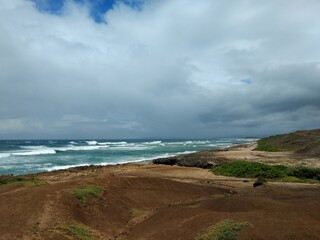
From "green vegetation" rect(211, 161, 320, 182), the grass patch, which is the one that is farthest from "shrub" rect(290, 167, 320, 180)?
the grass patch

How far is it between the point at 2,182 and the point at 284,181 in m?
18.0

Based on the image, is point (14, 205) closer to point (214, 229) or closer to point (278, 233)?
point (214, 229)

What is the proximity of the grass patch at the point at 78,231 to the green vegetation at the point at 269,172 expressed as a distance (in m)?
17.5

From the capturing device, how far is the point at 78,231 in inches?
455

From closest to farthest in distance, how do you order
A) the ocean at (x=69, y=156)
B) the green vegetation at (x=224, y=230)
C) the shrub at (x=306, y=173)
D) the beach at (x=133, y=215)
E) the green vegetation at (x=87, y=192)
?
1. the green vegetation at (x=224, y=230)
2. the beach at (x=133, y=215)
3. the green vegetation at (x=87, y=192)
4. the shrub at (x=306, y=173)
5. the ocean at (x=69, y=156)

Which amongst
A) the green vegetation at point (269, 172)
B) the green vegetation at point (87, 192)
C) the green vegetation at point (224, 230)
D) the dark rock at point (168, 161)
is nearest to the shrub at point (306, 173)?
the green vegetation at point (269, 172)

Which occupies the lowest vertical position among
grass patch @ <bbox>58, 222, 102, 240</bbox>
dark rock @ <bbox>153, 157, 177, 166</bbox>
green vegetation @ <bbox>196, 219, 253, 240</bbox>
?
grass patch @ <bbox>58, 222, 102, 240</bbox>

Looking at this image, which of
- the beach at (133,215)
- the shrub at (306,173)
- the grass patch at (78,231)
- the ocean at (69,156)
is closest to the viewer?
the beach at (133,215)

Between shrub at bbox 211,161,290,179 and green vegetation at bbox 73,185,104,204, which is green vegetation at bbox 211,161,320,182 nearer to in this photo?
shrub at bbox 211,161,290,179

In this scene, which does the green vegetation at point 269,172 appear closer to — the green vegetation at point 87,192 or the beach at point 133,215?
the beach at point 133,215

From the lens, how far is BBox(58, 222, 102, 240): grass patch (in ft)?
36.2

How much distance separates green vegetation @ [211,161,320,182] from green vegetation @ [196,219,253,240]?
1625 cm

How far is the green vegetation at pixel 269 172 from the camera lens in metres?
25.7

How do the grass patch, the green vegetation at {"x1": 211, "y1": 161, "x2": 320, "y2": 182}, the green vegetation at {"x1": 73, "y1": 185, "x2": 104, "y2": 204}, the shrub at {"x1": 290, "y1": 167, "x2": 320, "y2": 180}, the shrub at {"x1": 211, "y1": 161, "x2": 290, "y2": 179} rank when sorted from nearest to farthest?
Answer: 1. the grass patch
2. the green vegetation at {"x1": 73, "y1": 185, "x2": 104, "y2": 204}
3. the shrub at {"x1": 290, "y1": 167, "x2": 320, "y2": 180}
4. the green vegetation at {"x1": 211, "y1": 161, "x2": 320, "y2": 182}
5. the shrub at {"x1": 211, "y1": 161, "x2": 290, "y2": 179}
